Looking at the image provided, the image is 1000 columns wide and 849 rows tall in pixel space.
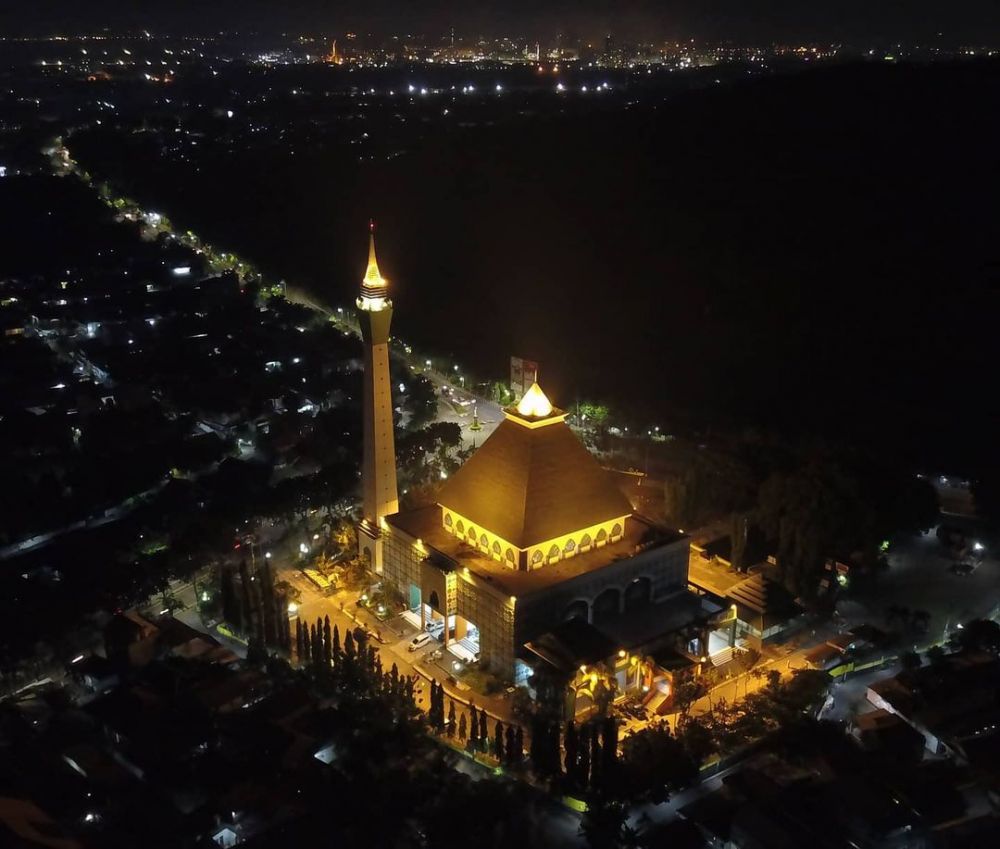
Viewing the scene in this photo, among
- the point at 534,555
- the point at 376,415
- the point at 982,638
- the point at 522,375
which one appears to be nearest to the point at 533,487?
the point at 534,555

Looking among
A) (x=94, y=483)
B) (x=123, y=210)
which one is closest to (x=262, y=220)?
(x=123, y=210)

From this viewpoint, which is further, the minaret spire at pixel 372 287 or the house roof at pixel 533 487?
the minaret spire at pixel 372 287

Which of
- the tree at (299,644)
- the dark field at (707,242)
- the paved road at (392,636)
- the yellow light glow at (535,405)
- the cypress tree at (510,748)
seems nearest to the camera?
the cypress tree at (510,748)

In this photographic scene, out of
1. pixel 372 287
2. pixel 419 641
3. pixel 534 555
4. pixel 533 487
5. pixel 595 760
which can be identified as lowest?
pixel 419 641

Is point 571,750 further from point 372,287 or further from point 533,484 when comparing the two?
point 372,287

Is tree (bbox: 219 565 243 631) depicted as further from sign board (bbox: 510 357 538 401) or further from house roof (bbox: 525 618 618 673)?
sign board (bbox: 510 357 538 401)

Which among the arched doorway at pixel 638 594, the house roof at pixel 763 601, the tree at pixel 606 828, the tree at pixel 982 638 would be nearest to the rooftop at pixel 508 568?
the arched doorway at pixel 638 594

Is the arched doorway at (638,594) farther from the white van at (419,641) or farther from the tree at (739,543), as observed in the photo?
the white van at (419,641)
